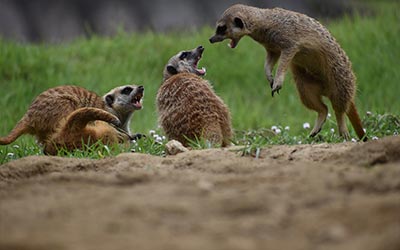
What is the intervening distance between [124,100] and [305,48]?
1.59 m

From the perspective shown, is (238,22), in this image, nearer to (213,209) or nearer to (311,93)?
(311,93)

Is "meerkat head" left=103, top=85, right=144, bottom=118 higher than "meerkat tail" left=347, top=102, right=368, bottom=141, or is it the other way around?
"meerkat head" left=103, top=85, right=144, bottom=118

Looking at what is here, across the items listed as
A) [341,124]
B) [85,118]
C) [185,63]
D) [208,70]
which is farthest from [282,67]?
[208,70]

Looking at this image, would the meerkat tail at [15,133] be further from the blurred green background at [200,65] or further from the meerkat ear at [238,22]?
the meerkat ear at [238,22]

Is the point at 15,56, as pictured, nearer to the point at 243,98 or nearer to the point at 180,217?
the point at 243,98

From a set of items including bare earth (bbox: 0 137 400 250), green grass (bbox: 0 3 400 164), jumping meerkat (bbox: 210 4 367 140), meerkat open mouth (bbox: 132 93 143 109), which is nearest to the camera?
bare earth (bbox: 0 137 400 250)

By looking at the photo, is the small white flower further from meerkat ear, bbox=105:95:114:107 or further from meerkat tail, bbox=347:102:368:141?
meerkat tail, bbox=347:102:368:141

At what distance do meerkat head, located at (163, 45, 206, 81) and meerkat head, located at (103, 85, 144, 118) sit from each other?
1.11 ft

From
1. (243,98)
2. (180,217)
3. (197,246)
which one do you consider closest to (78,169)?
(180,217)

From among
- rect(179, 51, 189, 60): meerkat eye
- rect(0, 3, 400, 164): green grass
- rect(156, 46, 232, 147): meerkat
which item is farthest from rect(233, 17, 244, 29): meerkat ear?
rect(0, 3, 400, 164): green grass

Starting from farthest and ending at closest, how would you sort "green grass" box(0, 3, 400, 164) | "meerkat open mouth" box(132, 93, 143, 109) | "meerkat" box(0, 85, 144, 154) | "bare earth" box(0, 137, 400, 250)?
"green grass" box(0, 3, 400, 164) → "meerkat open mouth" box(132, 93, 143, 109) → "meerkat" box(0, 85, 144, 154) → "bare earth" box(0, 137, 400, 250)

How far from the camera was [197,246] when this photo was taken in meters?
2.50

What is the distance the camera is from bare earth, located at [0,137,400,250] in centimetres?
256

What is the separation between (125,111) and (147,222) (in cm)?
406
